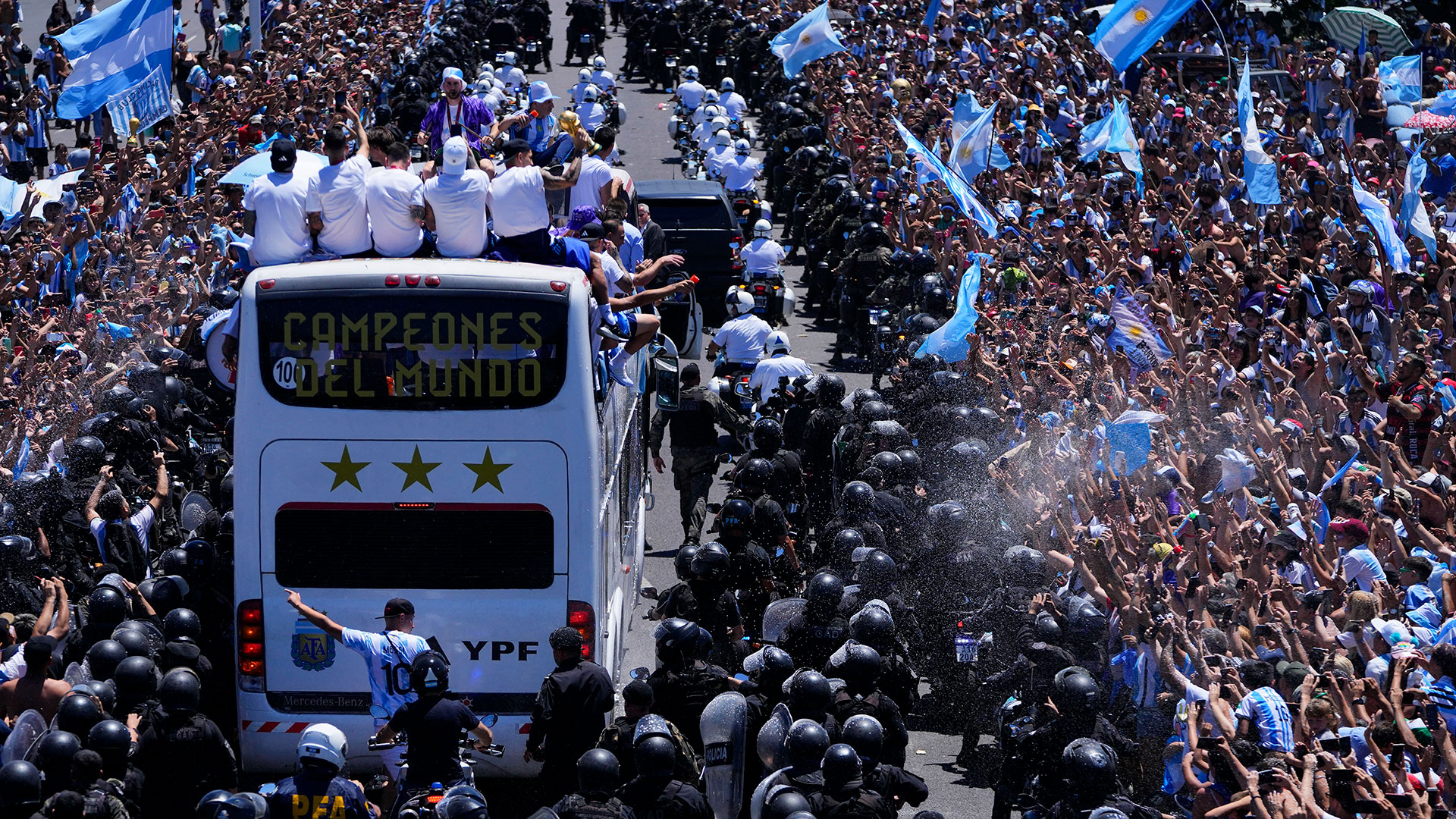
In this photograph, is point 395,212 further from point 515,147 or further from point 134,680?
point 134,680

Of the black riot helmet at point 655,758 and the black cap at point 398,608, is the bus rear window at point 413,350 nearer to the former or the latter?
the black cap at point 398,608

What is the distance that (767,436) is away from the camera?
1320 centimetres

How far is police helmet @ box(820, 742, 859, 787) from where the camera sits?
24.6 ft

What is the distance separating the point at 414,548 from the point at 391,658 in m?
0.88

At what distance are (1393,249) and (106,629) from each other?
35.4 feet

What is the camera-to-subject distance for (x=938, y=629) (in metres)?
11.7

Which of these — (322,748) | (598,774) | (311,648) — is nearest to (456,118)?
(311,648)

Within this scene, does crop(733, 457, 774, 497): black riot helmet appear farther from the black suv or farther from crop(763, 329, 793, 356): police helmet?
the black suv

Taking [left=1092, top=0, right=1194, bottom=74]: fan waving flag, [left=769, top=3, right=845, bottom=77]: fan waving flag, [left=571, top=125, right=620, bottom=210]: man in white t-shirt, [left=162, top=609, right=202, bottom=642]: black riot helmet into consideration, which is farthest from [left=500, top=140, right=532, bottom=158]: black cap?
[left=769, top=3, right=845, bottom=77]: fan waving flag

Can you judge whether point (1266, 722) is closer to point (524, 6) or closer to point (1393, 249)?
point (1393, 249)

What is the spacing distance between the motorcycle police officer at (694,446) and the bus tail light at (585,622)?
4908mm

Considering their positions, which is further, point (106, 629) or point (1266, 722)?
point (106, 629)

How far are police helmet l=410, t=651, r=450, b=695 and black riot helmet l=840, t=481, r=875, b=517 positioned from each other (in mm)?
3965

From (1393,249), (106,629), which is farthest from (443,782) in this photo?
(1393,249)
